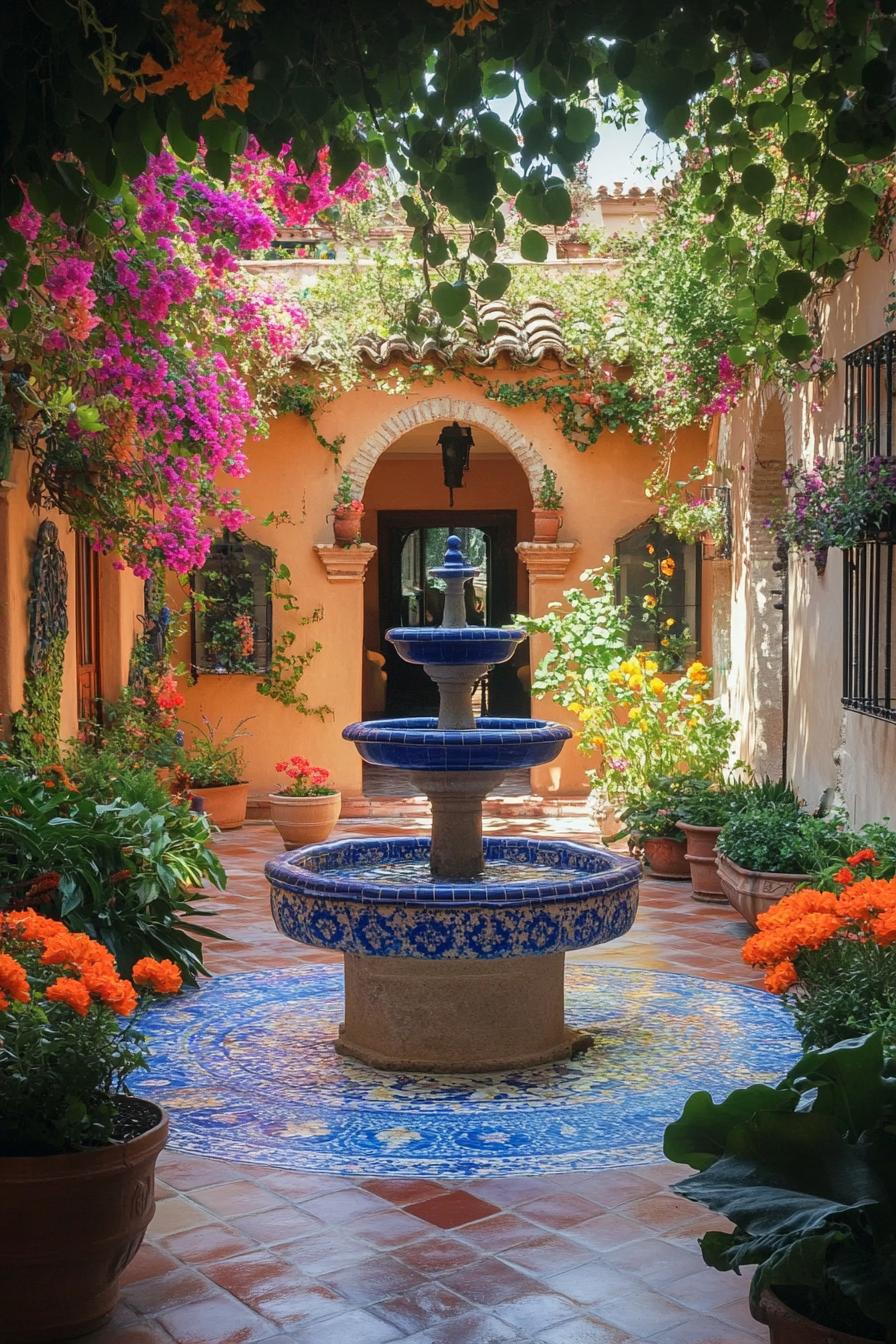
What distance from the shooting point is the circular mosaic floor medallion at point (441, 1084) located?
16.1 ft

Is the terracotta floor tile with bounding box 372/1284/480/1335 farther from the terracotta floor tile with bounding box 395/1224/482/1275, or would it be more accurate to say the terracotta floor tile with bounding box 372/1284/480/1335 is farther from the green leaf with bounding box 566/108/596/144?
the green leaf with bounding box 566/108/596/144

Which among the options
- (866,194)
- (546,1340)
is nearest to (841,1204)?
(546,1340)

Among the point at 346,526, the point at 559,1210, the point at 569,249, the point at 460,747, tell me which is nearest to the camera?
the point at 559,1210

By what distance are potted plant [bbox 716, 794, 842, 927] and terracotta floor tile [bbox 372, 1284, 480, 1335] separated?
3793 mm

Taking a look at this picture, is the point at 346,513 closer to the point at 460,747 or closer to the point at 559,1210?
the point at 460,747

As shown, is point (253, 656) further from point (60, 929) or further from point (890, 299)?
point (60, 929)

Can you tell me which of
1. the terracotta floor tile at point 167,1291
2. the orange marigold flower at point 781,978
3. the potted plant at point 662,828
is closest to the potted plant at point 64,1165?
the terracotta floor tile at point 167,1291

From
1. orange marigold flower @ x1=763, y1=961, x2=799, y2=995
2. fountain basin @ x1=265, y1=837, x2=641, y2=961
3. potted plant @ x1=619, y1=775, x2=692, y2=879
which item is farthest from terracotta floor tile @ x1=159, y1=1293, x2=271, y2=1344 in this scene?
potted plant @ x1=619, y1=775, x2=692, y2=879

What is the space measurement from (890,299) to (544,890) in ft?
10.1

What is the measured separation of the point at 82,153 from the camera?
9.68 feet

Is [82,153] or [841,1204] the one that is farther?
[82,153]

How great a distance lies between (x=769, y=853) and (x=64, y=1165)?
4.91 meters

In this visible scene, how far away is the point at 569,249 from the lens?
51.8ft

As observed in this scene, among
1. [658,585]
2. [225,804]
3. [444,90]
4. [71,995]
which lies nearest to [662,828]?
[658,585]
